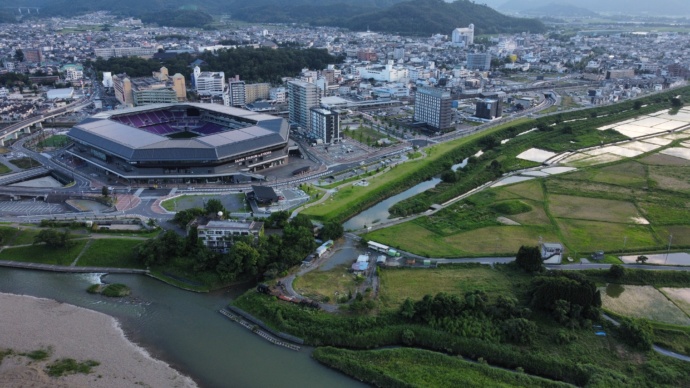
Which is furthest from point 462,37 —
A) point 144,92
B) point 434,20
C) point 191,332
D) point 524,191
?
point 191,332

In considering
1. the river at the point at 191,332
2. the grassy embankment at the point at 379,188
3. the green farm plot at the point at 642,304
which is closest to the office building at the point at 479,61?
the grassy embankment at the point at 379,188

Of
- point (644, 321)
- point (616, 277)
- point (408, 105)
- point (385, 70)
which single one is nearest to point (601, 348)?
point (644, 321)

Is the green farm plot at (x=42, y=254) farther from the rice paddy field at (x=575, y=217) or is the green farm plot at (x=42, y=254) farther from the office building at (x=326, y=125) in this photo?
the office building at (x=326, y=125)

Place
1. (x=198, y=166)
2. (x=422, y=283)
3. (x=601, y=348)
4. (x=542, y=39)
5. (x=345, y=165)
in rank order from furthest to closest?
(x=542, y=39), (x=345, y=165), (x=198, y=166), (x=422, y=283), (x=601, y=348)

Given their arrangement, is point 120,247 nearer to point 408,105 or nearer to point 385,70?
point 408,105

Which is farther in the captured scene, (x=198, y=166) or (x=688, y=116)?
(x=688, y=116)

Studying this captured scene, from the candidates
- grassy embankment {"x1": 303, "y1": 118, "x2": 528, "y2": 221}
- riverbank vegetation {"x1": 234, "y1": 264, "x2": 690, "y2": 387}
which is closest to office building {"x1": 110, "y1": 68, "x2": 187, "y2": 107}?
grassy embankment {"x1": 303, "y1": 118, "x2": 528, "y2": 221}

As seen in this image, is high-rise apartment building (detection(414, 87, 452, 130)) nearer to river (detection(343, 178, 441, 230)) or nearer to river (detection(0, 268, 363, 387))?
river (detection(343, 178, 441, 230))
